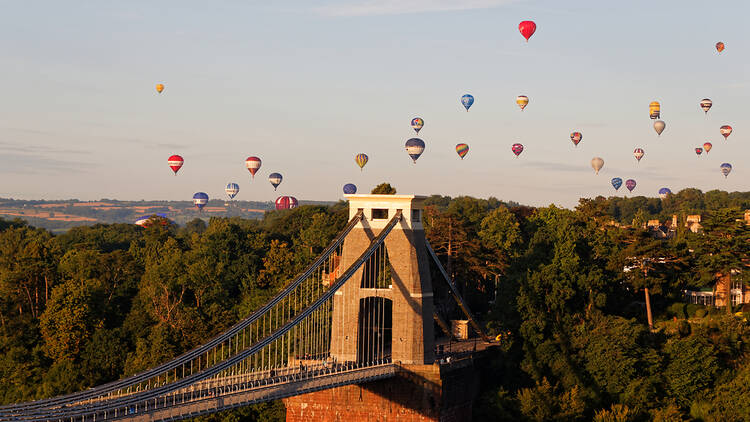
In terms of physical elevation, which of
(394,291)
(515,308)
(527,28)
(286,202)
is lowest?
(515,308)

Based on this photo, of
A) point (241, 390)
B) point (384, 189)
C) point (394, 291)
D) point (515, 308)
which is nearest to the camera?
point (241, 390)

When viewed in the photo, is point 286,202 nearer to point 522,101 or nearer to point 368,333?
point 522,101

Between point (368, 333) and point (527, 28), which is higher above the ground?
point (527, 28)

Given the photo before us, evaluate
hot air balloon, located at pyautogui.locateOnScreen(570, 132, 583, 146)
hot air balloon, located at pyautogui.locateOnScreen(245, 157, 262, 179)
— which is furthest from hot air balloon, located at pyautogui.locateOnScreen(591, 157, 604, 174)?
hot air balloon, located at pyautogui.locateOnScreen(245, 157, 262, 179)

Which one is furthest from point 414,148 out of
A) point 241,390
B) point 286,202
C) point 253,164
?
point 286,202

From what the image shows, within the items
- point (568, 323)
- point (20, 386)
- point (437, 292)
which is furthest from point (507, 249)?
point (20, 386)

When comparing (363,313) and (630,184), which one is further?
(630,184)

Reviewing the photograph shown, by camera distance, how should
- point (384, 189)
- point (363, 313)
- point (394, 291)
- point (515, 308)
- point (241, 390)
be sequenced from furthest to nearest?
point (384, 189) < point (515, 308) < point (363, 313) < point (394, 291) < point (241, 390)
